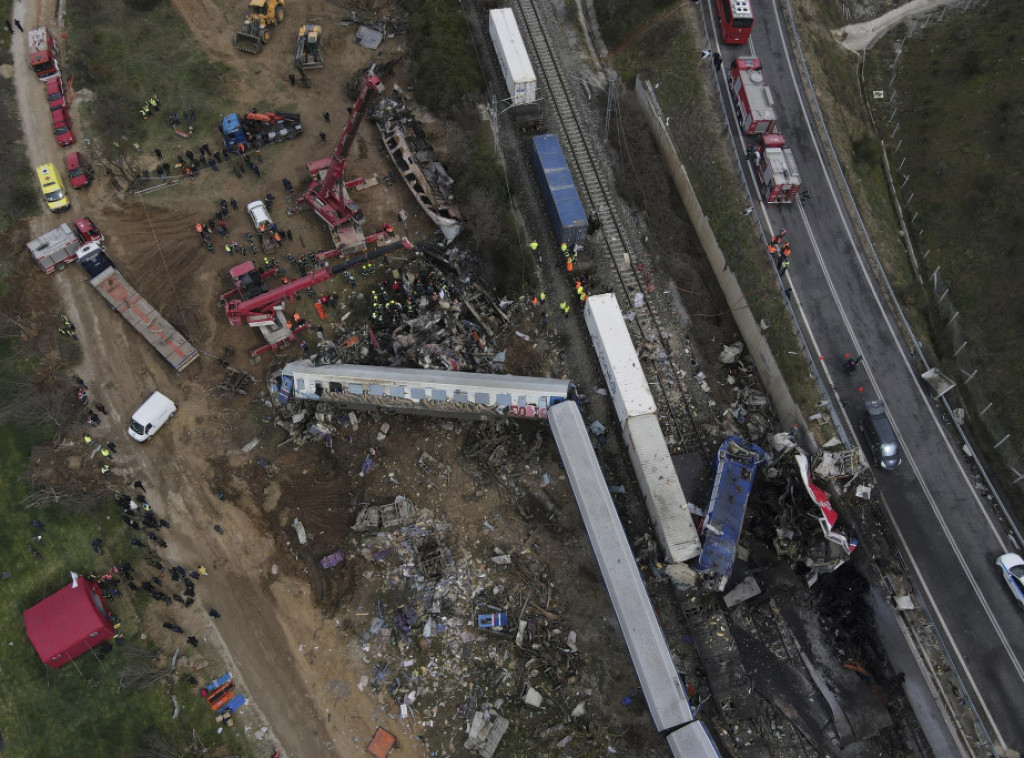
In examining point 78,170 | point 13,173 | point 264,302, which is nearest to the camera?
point 264,302

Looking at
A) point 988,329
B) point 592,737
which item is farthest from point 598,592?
point 988,329

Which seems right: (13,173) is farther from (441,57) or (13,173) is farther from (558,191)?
(558,191)

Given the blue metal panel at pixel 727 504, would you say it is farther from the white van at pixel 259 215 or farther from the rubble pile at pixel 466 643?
the white van at pixel 259 215

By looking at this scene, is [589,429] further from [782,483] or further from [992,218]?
[992,218]

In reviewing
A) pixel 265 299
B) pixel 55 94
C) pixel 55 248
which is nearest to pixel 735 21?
pixel 265 299

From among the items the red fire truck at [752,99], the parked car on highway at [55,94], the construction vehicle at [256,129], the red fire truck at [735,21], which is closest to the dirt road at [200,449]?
the parked car on highway at [55,94]

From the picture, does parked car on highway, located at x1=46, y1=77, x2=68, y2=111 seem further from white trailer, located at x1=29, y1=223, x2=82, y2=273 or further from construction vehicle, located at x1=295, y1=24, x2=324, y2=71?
construction vehicle, located at x1=295, y1=24, x2=324, y2=71
